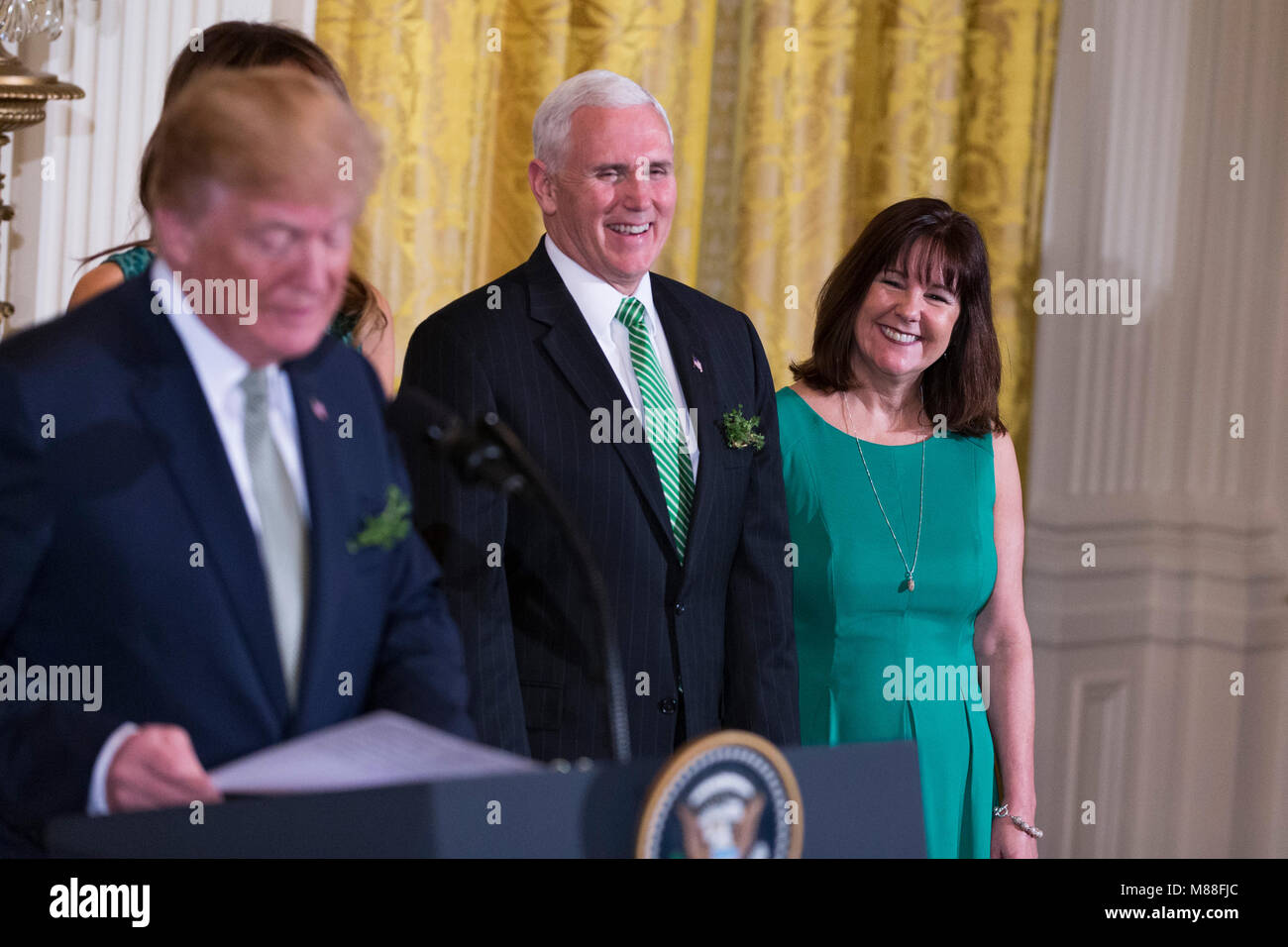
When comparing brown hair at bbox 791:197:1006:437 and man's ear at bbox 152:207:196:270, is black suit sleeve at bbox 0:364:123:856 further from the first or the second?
brown hair at bbox 791:197:1006:437

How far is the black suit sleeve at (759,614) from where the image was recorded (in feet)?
6.68

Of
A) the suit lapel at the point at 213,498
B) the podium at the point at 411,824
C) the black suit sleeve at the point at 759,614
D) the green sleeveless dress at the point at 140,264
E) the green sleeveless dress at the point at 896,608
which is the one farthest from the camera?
the green sleeveless dress at the point at 896,608

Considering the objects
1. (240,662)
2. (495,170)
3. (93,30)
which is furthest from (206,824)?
(495,170)

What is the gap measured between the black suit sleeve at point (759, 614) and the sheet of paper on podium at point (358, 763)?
0.97 meters

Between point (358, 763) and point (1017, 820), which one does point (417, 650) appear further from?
point (1017, 820)

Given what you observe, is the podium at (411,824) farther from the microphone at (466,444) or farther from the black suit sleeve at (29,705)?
the microphone at (466,444)

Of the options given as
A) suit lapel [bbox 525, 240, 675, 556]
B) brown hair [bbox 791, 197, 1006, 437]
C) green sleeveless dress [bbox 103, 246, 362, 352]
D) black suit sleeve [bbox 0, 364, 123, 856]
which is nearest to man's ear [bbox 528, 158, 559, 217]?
suit lapel [bbox 525, 240, 675, 556]

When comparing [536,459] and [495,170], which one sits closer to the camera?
[536,459]

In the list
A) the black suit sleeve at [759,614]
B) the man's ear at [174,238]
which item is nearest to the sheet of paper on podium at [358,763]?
the man's ear at [174,238]

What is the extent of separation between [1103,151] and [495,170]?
1599mm

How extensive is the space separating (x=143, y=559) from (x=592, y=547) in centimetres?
73

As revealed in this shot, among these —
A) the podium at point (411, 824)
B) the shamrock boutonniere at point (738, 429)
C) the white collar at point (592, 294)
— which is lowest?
the podium at point (411, 824)
